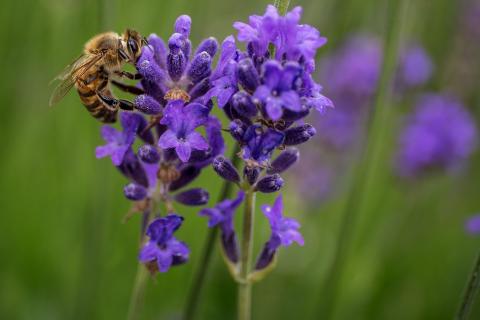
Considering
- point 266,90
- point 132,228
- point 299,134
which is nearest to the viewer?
point 266,90

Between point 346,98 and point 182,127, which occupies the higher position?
point 346,98

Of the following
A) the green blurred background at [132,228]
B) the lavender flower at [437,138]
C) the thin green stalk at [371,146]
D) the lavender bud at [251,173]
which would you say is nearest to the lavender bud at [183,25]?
the lavender bud at [251,173]

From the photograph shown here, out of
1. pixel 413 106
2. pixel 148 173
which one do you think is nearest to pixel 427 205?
pixel 413 106

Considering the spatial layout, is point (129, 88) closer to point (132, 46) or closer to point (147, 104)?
point (132, 46)

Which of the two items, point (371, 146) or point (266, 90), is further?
point (371, 146)

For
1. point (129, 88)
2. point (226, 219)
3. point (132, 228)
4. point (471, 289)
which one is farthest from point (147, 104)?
point (132, 228)

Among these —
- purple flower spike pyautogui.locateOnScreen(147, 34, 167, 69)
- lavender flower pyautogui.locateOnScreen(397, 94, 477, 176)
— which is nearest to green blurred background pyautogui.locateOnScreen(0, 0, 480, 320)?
lavender flower pyautogui.locateOnScreen(397, 94, 477, 176)

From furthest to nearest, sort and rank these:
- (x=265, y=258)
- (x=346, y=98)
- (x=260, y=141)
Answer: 1. (x=346, y=98)
2. (x=265, y=258)
3. (x=260, y=141)
